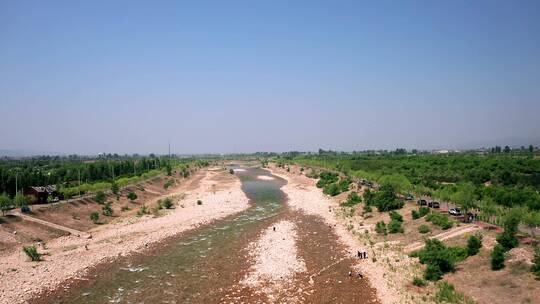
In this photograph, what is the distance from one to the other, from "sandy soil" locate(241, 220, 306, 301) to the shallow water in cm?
155

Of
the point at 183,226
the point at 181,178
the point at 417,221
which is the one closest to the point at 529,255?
the point at 417,221

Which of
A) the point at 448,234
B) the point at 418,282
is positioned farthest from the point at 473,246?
the point at 418,282

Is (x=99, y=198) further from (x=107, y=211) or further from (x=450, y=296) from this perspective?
(x=450, y=296)

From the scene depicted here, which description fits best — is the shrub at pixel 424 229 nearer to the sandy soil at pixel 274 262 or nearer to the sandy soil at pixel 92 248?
the sandy soil at pixel 274 262

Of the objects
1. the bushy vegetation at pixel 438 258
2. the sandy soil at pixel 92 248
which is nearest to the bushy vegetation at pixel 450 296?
the bushy vegetation at pixel 438 258

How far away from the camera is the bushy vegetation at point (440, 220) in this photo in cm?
3994

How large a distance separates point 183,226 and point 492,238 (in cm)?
4051

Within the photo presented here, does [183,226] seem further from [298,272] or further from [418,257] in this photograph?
[418,257]

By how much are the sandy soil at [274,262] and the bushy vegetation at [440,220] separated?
17025mm

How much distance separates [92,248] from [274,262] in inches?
890

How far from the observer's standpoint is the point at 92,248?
42125 mm

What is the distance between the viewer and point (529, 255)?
1100 inches

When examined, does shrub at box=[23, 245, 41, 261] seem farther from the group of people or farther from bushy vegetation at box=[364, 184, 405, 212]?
bushy vegetation at box=[364, 184, 405, 212]

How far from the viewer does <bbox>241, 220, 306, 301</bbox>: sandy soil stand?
30500 mm
